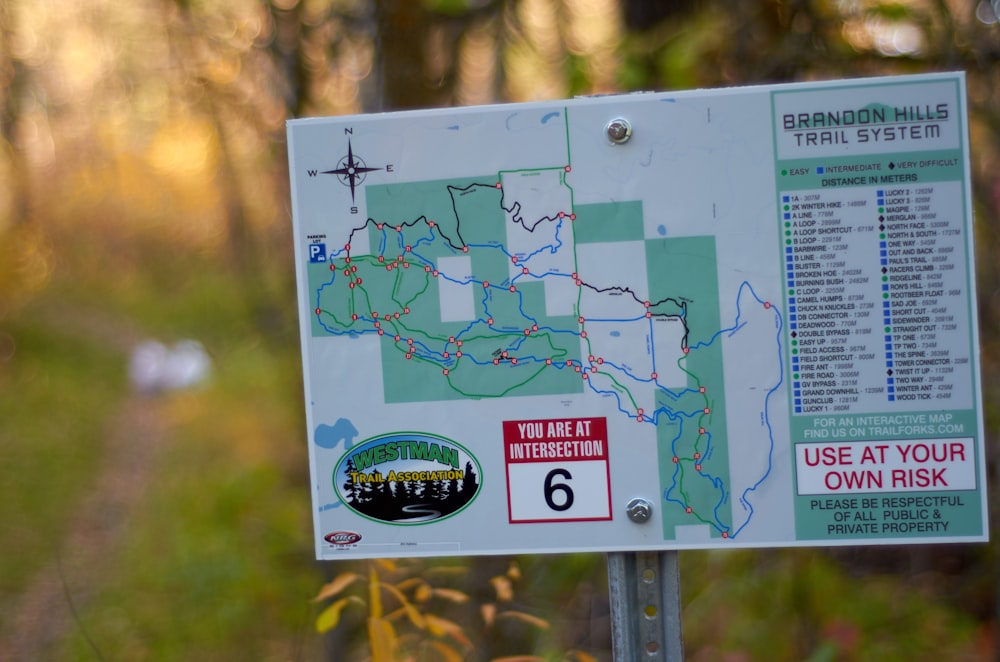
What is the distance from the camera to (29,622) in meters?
5.62

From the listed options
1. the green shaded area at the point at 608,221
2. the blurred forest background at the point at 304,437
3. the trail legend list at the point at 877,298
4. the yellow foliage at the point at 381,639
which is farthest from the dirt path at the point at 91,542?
the trail legend list at the point at 877,298

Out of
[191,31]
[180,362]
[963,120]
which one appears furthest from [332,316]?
[180,362]

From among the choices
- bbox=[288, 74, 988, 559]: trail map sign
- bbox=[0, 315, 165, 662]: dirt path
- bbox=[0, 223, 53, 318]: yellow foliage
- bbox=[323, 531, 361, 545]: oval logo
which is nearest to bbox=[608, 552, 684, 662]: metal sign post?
bbox=[288, 74, 988, 559]: trail map sign

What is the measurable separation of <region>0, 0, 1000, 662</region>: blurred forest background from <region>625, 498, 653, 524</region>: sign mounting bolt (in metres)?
0.83

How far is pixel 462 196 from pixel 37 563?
5.74 meters

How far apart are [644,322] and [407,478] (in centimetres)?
63

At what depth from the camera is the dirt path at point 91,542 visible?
543 centimetres

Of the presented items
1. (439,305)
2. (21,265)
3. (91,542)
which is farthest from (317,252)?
(21,265)

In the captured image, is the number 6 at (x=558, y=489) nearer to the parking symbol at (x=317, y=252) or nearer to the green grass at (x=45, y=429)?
the parking symbol at (x=317, y=252)

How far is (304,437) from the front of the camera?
17.8 ft

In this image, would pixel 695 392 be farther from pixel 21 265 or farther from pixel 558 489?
pixel 21 265

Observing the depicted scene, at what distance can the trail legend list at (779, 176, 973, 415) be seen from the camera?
77.6 inches

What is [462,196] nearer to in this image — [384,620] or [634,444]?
[634,444]

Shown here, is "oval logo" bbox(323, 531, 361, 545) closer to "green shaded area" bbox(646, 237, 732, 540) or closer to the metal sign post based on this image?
the metal sign post
